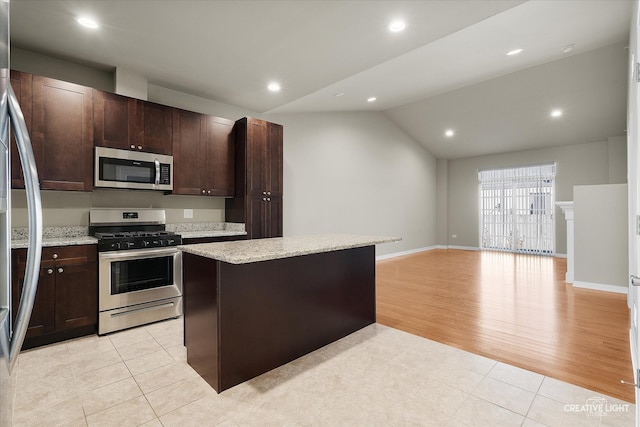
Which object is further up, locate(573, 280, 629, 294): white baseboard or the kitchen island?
the kitchen island

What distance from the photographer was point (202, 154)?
A: 12.8ft

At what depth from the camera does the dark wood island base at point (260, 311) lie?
2.03 m

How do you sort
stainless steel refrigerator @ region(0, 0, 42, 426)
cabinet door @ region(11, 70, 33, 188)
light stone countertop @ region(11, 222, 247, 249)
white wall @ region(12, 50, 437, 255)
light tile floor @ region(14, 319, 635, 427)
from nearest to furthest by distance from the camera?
stainless steel refrigerator @ region(0, 0, 42, 426) < light tile floor @ region(14, 319, 635, 427) < cabinet door @ region(11, 70, 33, 188) < light stone countertop @ region(11, 222, 247, 249) < white wall @ region(12, 50, 437, 255)

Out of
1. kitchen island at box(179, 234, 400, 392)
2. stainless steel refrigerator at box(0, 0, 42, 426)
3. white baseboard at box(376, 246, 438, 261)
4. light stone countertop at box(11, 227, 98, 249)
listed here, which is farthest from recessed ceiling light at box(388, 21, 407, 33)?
white baseboard at box(376, 246, 438, 261)

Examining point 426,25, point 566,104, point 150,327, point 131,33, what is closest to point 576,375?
point 426,25

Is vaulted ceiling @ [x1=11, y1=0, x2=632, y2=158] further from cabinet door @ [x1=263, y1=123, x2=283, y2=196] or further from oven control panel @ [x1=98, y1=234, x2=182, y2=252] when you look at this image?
oven control panel @ [x1=98, y1=234, x2=182, y2=252]

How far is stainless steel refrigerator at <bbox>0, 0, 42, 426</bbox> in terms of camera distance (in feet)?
2.42

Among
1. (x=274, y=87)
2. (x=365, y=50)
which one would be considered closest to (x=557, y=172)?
(x=365, y=50)

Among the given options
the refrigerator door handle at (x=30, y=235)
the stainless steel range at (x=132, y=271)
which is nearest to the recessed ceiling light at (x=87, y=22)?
the stainless steel range at (x=132, y=271)

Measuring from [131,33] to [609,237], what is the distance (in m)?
6.16

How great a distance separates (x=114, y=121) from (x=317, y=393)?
319 cm

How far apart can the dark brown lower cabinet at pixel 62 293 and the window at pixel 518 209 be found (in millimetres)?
8958

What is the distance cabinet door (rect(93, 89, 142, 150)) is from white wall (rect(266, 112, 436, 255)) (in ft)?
7.79

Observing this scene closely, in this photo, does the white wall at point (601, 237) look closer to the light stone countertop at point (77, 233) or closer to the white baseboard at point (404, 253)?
the white baseboard at point (404, 253)
